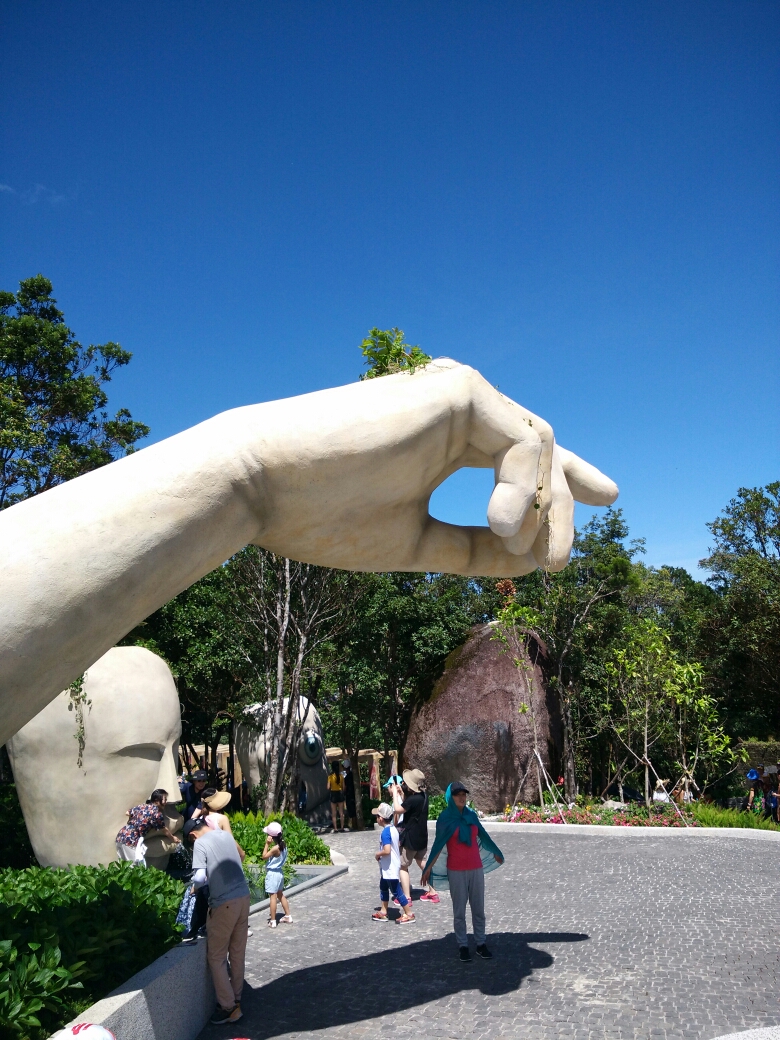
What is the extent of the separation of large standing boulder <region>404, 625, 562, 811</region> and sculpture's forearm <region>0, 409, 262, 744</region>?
14.8 metres

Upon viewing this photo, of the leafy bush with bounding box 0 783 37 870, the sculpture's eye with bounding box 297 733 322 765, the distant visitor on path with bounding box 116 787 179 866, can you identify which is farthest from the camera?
the sculpture's eye with bounding box 297 733 322 765

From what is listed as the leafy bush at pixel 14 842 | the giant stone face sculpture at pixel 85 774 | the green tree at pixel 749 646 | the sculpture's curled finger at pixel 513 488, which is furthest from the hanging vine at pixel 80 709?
the green tree at pixel 749 646

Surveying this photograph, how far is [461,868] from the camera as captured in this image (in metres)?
6.28

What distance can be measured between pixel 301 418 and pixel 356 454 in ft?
1.13

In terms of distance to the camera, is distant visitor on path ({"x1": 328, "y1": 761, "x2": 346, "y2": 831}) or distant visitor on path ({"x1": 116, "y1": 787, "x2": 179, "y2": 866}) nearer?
distant visitor on path ({"x1": 116, "y1": 787, "x2": 179, "y2": 866})

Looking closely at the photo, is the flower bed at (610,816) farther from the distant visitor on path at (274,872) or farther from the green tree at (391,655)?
the distant visitor on path at (274,872)

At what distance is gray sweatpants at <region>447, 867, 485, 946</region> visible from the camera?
20.2 feet

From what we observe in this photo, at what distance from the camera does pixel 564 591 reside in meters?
19.5

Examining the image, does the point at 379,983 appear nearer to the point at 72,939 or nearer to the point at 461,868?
the point at 461,868

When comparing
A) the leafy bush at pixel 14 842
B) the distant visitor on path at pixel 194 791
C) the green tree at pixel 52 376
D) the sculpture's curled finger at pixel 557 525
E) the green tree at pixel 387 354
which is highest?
the green tree at pixel 52 376

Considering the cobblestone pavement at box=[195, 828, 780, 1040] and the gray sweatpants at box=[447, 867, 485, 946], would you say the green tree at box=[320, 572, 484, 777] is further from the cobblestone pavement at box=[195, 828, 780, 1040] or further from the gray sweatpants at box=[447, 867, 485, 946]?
the gray sweatpants at box=[447, 867, 485, 946]

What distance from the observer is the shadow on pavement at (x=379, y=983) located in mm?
5027

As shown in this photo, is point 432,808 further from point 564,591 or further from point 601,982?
point 601,982

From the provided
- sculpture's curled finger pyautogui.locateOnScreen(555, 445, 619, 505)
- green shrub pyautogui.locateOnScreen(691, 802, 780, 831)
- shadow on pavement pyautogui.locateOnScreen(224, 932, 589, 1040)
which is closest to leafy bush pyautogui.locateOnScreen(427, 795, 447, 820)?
green shrub pyautogui.locateOnScreen(691, 802, 780, 831)
